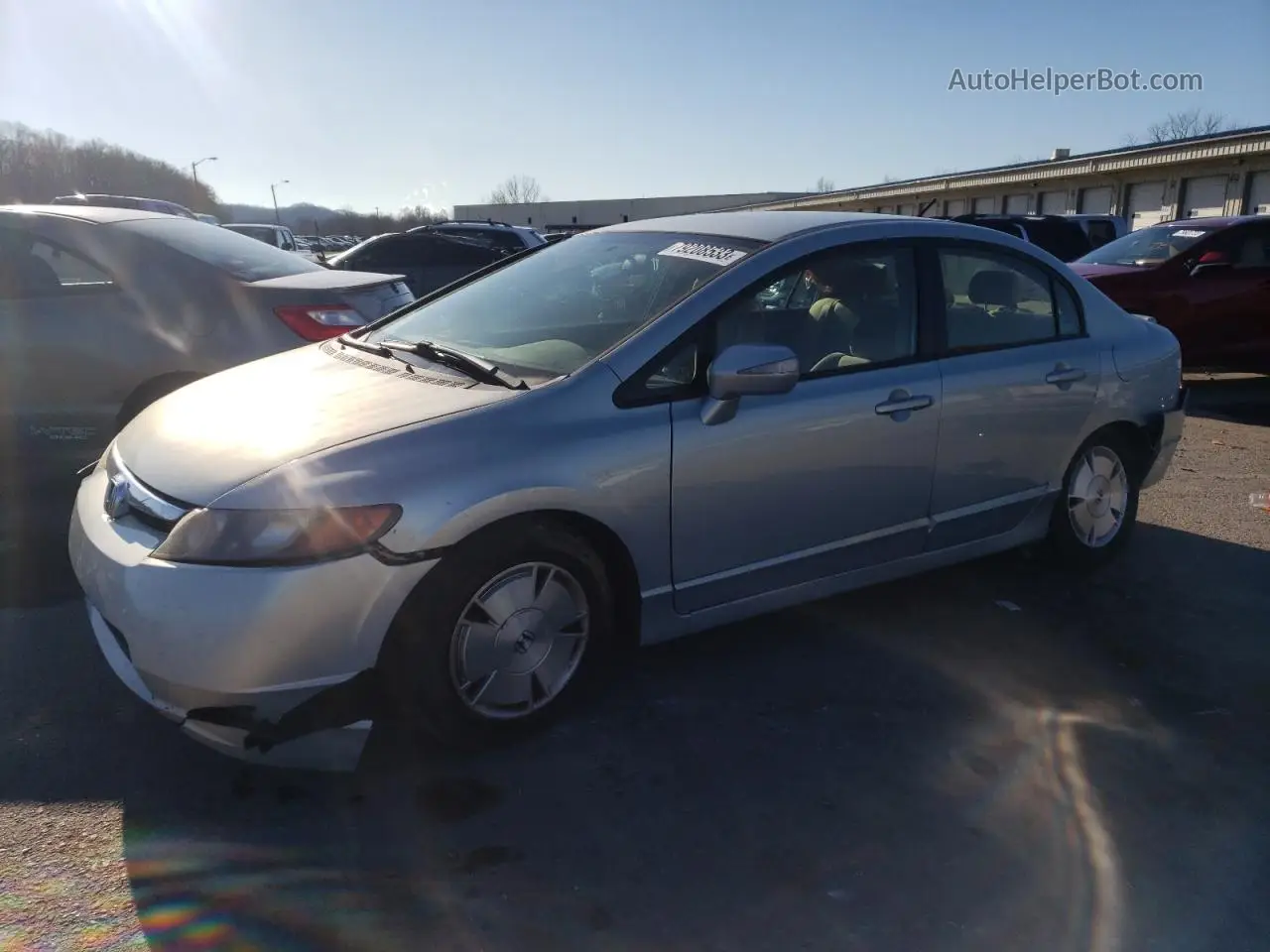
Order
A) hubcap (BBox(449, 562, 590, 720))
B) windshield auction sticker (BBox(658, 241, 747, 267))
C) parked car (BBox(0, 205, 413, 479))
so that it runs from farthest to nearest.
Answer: parked car (BBox(0, 205, 413, 479)) → windshield auction sticker (BBox(658, 241, 747, 267)) → hubcap (BBox(449, 562, 590, 720))

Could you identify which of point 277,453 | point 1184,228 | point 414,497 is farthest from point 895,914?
point 1184,228

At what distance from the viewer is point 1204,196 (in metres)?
22.6

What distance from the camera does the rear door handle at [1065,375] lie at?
154 inches

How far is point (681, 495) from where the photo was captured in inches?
116

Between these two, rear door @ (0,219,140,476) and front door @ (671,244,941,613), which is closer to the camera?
front door @ (671,244,941,613)

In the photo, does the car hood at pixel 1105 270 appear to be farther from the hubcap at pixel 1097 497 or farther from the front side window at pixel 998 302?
the front side window at pixel 998 302

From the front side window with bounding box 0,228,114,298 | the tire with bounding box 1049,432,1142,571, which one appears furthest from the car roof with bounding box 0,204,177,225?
the tire with bounding box 1049,432,1142,571

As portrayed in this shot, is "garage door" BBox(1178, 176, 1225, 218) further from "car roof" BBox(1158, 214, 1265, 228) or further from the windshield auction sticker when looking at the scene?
the windshield auction sticker

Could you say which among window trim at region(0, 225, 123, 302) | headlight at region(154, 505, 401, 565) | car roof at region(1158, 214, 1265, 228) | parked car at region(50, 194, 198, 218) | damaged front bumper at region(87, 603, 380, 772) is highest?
parked car at region(50, 194, 198, 218)

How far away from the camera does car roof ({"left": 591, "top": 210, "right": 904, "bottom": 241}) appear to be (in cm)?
349

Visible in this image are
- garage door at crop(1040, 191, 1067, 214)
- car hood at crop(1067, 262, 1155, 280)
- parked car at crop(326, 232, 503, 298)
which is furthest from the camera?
garage door at crop(1040, 191, 1067, 214)

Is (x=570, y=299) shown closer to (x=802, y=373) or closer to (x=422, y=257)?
(x=802, y=373)

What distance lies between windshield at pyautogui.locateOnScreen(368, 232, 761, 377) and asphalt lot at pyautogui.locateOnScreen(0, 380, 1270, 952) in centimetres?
124

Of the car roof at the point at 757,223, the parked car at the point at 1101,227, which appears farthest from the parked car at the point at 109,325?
the parked car at the point at 1101,227
